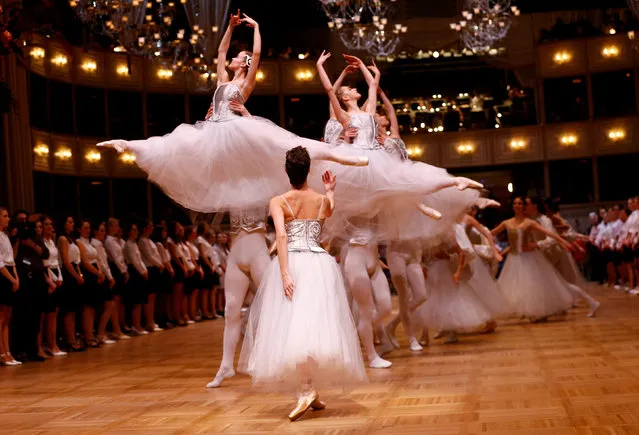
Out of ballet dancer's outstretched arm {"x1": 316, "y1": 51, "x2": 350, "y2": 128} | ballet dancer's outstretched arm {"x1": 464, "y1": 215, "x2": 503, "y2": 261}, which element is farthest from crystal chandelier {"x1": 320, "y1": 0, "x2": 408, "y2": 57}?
ballet dancer's outstretched arm {"x1": 316, "y1": 51, "x2": 350, "y2": 128}

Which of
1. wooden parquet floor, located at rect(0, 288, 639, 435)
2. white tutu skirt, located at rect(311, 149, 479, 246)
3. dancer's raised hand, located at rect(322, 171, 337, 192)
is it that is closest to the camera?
wooden parquet floor, located at rect(0, 288, 639, 435)

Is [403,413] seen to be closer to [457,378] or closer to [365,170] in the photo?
[457,378]

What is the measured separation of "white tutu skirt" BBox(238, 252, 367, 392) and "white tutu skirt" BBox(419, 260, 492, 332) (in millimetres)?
4441

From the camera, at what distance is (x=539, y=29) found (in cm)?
2859

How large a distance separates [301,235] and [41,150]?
17.9 meters

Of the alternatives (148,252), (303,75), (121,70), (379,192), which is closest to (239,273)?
(379,192)

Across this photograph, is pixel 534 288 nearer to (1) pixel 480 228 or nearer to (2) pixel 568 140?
(1) pixel 480 228

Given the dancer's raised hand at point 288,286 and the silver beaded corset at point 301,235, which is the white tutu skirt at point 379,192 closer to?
the silver beaded corset at point 301,235

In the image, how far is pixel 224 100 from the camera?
7.34 metres

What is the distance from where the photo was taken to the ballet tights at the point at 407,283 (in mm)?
9414

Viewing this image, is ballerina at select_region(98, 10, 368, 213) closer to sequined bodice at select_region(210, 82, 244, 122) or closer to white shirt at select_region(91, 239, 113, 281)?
sequined bodice at select_region(210, 82, 244, 122)

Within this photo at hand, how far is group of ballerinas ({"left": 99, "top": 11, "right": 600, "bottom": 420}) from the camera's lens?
5.73 m

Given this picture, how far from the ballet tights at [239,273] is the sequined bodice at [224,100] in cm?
96

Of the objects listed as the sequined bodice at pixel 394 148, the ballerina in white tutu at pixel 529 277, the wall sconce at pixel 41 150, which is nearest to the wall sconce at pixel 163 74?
the wall sconce at pixel 41 150
